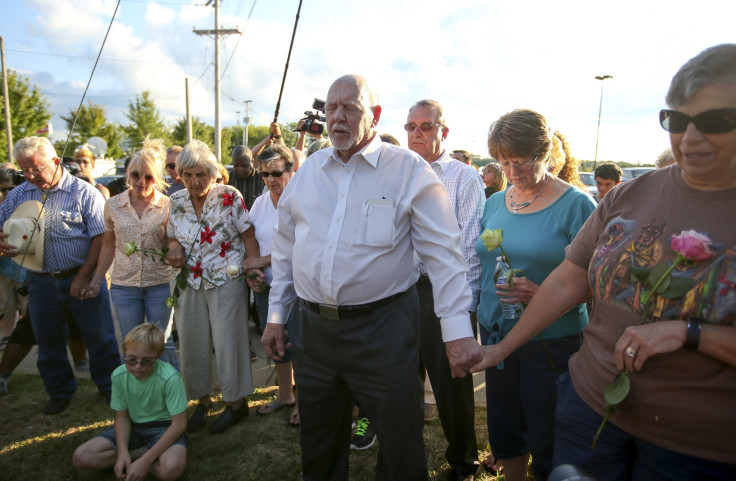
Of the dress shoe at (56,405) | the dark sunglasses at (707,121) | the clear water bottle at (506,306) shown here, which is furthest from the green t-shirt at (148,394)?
the dark sunglasses at (707,121)

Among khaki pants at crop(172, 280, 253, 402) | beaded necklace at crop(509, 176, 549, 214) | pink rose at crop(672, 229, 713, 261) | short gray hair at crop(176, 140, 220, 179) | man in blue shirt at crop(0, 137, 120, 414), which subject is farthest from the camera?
man in blue shirt at crop(0, 137, 120, 414)

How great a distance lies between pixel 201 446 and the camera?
3.20 m

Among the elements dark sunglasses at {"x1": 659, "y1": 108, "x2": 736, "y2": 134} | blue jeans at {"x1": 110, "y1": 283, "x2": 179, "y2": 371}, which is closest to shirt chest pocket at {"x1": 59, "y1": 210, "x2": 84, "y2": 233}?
blue jeans at {"x1": 110, "y1": 283, "x2": 179, "y2": 371}

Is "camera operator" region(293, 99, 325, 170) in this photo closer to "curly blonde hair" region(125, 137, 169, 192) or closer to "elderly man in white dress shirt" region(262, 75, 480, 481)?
"curly blonde hair" region(125, 137, 169, 192)

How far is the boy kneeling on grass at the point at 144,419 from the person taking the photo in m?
2.78

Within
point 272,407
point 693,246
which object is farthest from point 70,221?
point 693,246

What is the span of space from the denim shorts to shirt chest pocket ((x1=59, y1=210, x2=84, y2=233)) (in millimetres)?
1556

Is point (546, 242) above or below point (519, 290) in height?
above

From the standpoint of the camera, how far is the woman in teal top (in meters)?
2.10

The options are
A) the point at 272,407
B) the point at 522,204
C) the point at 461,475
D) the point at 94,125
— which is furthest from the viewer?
the point at 94,125

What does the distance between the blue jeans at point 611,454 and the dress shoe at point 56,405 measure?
3.70 metres

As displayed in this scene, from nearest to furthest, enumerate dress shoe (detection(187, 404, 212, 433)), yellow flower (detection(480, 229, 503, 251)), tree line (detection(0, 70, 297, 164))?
yellow flower (detection(480, 229, 503, 251)) < dress shoe (detection(187, 404, 212, 433)) < tree line (detection(0, 70, 297, 164))

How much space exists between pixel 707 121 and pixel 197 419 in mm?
3457

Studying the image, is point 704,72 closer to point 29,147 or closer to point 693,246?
point 693,246
